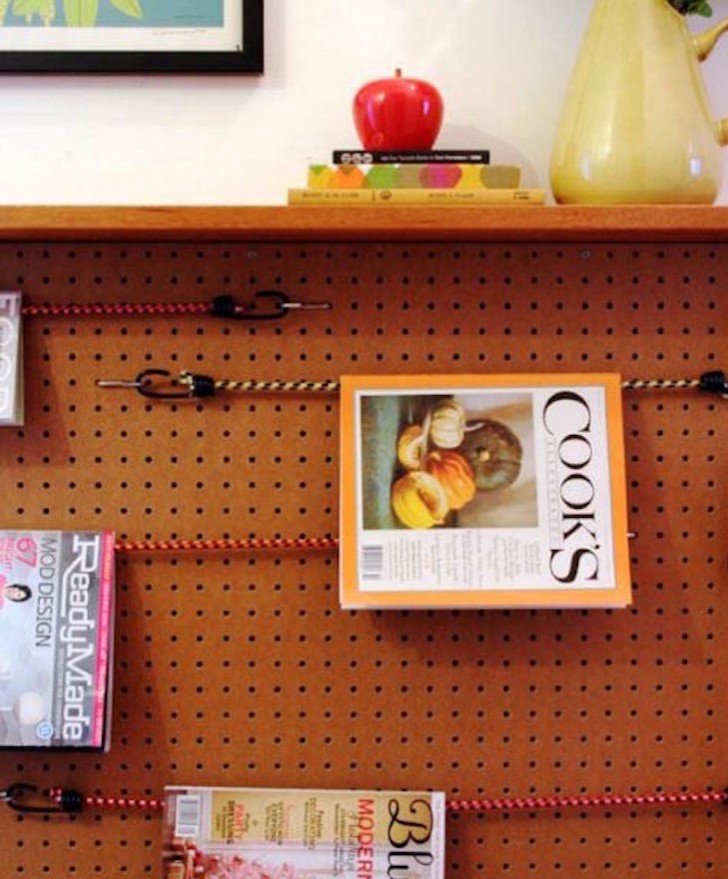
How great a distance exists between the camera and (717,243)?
3.30ft

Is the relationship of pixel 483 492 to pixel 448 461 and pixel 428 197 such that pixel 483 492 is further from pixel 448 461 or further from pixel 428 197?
pixel 428 197

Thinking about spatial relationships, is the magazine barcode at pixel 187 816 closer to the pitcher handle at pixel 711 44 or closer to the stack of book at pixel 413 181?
the stack of book at pixel 413 181

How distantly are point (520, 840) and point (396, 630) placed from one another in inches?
9.3

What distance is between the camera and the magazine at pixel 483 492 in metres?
0.96

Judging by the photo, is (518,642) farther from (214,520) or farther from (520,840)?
(214,520)

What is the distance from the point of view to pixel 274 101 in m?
1.04

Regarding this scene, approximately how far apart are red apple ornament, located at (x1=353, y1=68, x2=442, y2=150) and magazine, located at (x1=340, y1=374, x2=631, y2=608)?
0.73 feet

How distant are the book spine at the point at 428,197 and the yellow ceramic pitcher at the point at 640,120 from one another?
6 cm

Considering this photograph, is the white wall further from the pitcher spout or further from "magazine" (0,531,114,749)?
"magazine" (0,531,114,749)

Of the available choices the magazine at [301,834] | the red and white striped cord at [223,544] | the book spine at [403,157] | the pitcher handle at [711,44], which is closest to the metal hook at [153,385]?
the red and white striped cord at [223,544]

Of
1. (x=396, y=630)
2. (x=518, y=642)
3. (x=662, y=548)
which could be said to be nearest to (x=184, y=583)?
(x=396, y=630)

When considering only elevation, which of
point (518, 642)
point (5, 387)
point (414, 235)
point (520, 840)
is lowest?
point (520, 840)

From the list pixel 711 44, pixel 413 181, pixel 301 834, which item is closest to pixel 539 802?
pixel 301 834

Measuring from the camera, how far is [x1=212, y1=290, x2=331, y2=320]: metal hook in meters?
0.99
